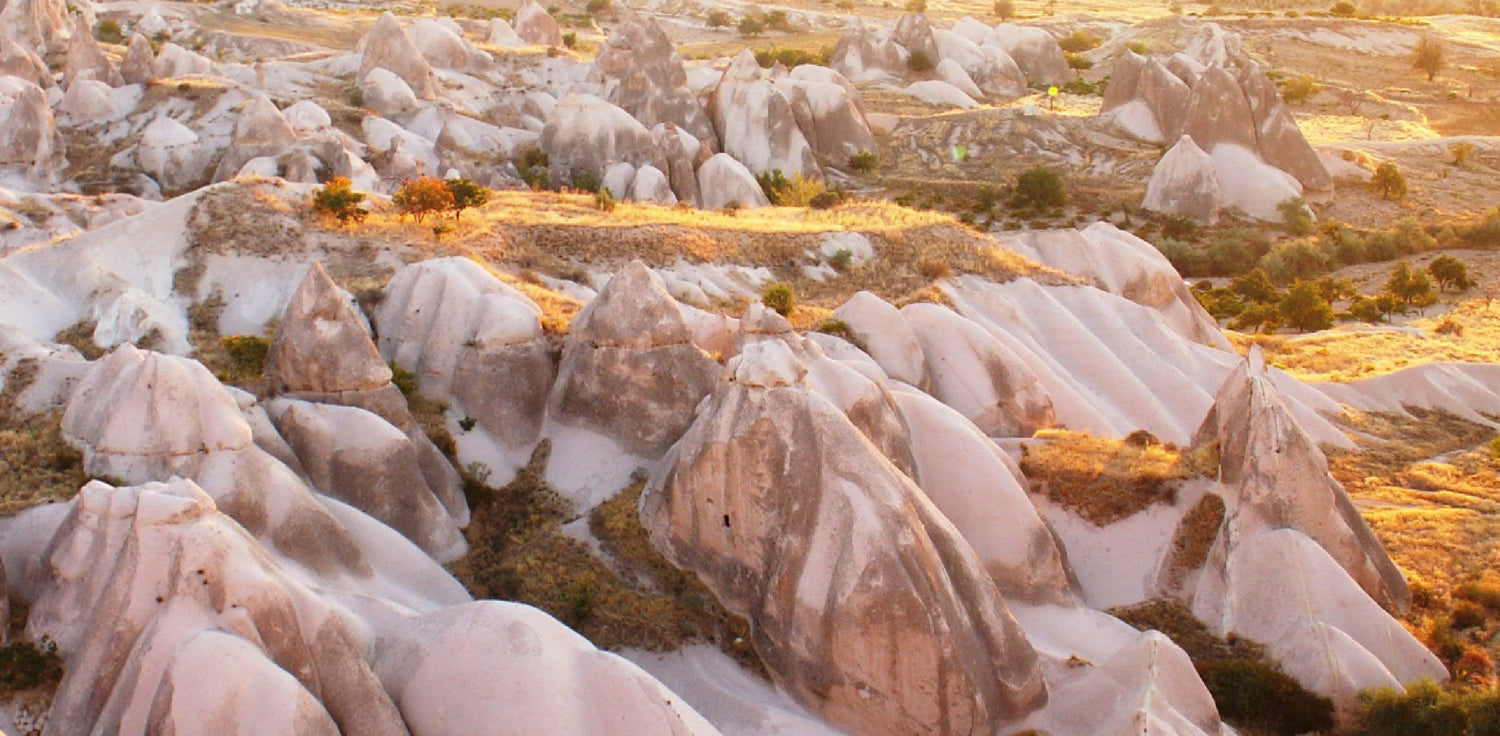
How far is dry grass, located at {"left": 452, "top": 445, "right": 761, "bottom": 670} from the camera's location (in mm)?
21422

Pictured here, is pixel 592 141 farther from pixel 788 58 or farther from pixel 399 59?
pixel 788 58

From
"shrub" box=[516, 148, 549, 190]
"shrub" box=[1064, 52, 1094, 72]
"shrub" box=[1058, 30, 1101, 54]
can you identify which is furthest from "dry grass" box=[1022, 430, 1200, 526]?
"shrub" box=[1058, 30, 1101, 54]

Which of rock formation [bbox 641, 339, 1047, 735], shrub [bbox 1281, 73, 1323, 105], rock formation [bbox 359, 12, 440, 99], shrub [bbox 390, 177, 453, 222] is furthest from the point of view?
shrub [bbox 1281, 73, 1323, 105]

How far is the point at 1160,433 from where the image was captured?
3406cm

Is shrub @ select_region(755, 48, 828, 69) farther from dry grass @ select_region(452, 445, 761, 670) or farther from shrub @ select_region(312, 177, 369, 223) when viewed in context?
dry grass @ select_region(452, 445, 761, 670)

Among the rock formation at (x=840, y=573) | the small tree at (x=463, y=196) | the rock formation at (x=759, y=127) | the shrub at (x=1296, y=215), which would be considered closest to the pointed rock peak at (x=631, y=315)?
the rock formation at (x=840, y=573)

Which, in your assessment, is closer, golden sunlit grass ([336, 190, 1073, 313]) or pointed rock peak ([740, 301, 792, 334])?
pointed rock peak ([740, 301, 792, 334])

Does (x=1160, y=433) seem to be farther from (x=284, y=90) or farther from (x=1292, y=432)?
(x=284, y=90)

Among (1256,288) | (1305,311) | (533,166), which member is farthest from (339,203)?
(1256,288)

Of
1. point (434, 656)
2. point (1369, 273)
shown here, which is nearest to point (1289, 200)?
point (1369, 273)

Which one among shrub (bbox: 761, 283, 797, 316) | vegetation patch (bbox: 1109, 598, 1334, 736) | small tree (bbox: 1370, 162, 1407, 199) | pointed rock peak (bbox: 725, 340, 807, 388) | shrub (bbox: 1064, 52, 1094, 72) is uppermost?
pointed rock peak (bbox: 725, 340, 807, 388)

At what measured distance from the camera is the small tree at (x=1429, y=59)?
291 feet

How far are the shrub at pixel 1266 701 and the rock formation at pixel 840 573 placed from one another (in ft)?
11.8

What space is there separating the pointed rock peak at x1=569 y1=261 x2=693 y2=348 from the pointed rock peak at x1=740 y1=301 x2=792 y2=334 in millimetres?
1467
